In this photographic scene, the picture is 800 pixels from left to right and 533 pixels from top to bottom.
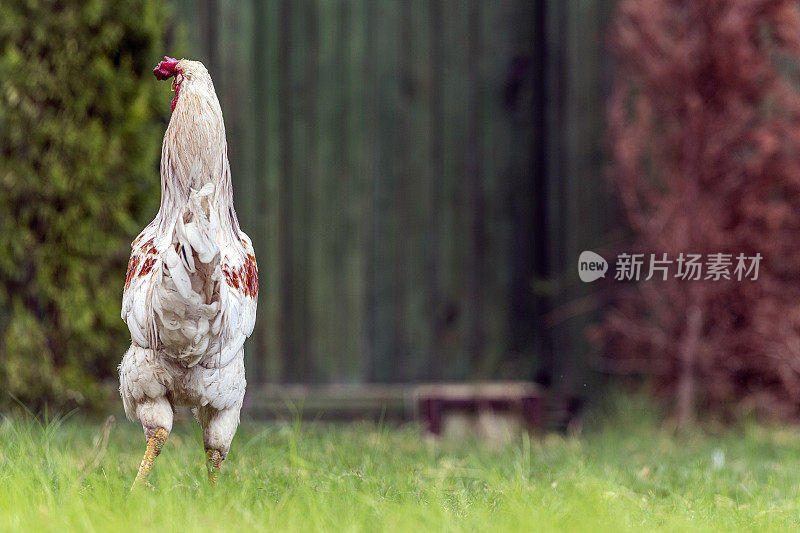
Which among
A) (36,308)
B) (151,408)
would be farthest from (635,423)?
(36,308)

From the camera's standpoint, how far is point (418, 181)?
5.16 meters

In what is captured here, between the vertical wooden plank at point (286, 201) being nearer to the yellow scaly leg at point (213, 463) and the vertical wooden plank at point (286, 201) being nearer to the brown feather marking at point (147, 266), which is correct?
the yellow scaly leg at point (213, 463)

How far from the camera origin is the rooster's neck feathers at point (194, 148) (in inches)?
96.3

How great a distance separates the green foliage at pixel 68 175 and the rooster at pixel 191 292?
6.15 feet

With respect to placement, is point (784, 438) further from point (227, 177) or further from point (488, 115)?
point (227, 177)

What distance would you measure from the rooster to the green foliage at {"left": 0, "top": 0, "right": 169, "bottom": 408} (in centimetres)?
187

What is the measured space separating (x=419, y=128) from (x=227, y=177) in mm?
2736

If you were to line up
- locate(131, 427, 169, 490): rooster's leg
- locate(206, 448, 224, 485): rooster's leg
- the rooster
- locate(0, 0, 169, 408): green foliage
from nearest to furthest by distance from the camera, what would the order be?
1. the rooster
2. locate(131, 427, 169, 490): rooster's leg
3. locate(206, 448, 224, 485): rooster's leg
4. locate(0, 0, 169, 408): green foliage

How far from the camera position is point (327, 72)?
5105 millimetres

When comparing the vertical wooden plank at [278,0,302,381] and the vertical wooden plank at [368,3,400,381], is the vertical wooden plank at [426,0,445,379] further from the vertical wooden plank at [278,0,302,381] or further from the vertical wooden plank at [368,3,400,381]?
the vertical wooden plank at [278,0,302,381]

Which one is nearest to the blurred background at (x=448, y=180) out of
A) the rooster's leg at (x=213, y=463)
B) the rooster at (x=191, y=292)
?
the rooster's leg at (x=213, y=463)

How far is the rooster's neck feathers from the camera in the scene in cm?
245

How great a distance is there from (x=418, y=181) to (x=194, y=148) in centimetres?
281

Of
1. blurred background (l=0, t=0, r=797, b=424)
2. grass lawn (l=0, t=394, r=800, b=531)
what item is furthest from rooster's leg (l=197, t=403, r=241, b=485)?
blurred background (l=0, t=0, r=797, b=424)
